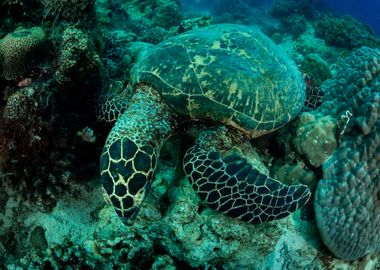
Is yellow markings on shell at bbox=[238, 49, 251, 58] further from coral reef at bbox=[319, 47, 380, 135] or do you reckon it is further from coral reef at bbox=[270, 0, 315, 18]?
coral reef at bbox=[270, 0, 315, 18]

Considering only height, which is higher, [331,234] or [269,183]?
[269,183]

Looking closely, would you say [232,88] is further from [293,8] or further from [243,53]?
[293,8]

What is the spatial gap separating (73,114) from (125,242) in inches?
65.1

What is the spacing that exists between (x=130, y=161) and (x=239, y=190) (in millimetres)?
1159

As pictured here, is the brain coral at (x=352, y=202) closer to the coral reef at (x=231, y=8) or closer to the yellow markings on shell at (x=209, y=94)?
the yellow markings on shell at (x=209, y=94)

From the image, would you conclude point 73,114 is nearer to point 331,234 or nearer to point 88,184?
point 88,184

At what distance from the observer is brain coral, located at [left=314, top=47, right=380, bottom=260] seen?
366 cm

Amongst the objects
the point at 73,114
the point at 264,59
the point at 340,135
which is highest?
the point at 264,59

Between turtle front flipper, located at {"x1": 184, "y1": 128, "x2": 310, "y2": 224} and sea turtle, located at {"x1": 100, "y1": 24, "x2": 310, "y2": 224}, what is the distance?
0.03 feet

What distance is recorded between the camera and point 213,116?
3748 millimetres

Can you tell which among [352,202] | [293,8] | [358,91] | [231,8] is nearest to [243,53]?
[358,91]

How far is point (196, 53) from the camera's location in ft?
13.2

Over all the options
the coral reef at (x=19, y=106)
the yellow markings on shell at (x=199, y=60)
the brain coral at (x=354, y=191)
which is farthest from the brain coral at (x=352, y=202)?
the coral reef at (x=19, y=106)

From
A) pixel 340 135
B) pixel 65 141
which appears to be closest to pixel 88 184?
pixel 65 141
